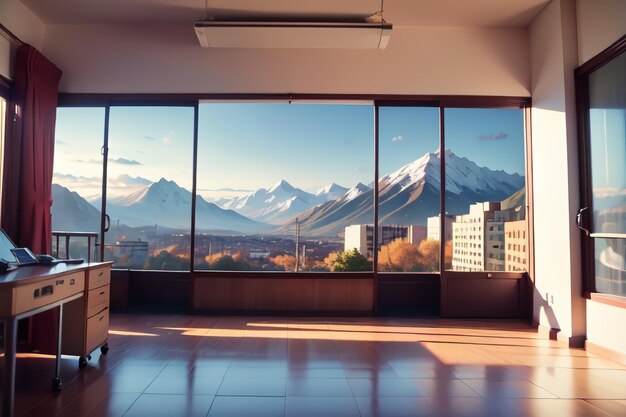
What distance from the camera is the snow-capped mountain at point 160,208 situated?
5008 mm

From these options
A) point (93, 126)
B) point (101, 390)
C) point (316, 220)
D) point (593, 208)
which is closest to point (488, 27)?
point (593, 208)

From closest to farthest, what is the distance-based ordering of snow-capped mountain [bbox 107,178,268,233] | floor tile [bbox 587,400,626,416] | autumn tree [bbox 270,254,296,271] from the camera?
floor tile [bbox 587,400,626,416] < snow-capped mountain [bbox 107,178,268,233] < autumn tree [bbox 270,254,296,271]

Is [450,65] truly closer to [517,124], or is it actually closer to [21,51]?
[517,124]

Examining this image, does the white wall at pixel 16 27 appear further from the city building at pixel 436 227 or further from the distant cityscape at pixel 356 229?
the city building at pixel 436 227

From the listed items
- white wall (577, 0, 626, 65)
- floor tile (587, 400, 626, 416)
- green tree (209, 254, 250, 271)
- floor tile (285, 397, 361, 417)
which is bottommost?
floor tile (587, 400, 626, 416)

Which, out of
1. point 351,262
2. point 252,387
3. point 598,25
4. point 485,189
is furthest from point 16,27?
point 598,25

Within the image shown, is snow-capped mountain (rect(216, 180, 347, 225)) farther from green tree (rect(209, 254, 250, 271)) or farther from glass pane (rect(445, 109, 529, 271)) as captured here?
glass pane (rect(445, 109, 529, 271))

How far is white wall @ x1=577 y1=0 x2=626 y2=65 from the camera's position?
346cm

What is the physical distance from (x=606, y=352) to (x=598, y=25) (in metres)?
2.92

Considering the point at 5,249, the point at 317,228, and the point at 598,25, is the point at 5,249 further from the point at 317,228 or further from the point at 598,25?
the point at 598,25

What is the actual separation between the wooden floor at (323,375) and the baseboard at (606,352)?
0.31 feet

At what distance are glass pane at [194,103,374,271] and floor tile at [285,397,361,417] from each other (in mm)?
2652

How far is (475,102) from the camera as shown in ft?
16.1

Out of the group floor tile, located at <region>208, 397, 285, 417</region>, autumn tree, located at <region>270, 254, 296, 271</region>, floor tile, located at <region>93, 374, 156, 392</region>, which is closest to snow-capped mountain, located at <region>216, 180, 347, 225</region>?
autumn tree, located at <region>270, 254, 296, 271</region>
